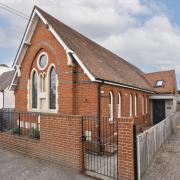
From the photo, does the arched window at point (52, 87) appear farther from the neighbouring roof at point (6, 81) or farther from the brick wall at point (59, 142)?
the neighbouring roof at point (6, 81)

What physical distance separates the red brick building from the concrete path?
3.22 m

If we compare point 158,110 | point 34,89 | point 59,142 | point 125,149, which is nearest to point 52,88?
point 34,89

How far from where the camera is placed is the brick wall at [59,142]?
6168 millimetres

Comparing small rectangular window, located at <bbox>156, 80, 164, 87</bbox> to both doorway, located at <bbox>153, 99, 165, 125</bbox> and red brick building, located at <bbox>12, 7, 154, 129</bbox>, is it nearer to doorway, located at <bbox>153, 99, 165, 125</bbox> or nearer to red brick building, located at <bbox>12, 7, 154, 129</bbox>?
doorway, located at <bbox>153, 99, 165, 125</bbox>

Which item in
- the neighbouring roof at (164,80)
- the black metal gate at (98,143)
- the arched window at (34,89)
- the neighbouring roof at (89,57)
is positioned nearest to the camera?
the black metal gate at (98,143)

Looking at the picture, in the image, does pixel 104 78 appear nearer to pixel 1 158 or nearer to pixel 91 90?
pixel 91 90

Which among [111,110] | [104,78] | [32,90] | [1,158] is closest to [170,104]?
[111,110]

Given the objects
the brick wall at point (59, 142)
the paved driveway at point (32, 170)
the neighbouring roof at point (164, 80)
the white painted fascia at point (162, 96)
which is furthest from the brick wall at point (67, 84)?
the neighbouring roof at point (164, 80)

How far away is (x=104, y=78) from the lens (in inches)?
359

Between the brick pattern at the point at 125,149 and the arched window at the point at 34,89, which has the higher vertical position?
the arched window at the point at 34,89

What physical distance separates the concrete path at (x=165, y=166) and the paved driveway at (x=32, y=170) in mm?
2130

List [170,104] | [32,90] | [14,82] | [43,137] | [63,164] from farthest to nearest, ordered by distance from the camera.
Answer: [170,104]
[14,82]
[32,90]
[43,137]
[63,164]

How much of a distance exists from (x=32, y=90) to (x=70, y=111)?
12.8 ft

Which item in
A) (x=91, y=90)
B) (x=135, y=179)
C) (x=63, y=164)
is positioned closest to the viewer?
(x=135, y=179)
